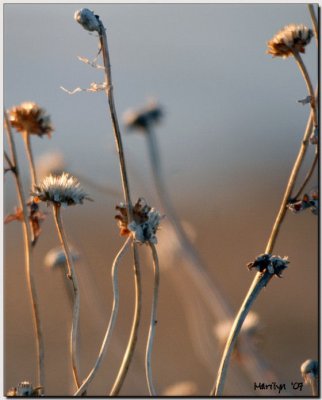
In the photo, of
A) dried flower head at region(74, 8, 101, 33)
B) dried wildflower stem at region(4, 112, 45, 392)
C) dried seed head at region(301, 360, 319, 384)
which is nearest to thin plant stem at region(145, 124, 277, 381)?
dried seed head at region(301, 360, 319, 384)

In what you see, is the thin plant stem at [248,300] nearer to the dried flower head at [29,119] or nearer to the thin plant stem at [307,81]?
the thin plant stem at [307,81]

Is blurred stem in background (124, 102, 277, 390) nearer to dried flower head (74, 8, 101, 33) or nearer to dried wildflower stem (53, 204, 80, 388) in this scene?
dried wildflower stem (53, 204, 80, 388)

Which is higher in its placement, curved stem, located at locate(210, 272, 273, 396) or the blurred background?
the blurred background

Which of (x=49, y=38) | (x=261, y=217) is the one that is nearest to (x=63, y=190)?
(x=49, y=38)

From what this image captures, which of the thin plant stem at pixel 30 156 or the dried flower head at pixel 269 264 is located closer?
the dried flower head at pixel 269 264

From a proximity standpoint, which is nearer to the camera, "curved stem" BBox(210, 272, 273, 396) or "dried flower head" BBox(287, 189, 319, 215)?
"curved stem" BBox(210, 272, 273, 396)

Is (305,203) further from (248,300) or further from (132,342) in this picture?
(132,342)

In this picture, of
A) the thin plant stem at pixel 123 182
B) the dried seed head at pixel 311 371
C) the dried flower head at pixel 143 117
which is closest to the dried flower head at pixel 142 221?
the thin plant stem at pixel 123 182

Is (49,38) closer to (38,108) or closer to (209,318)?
(38,108)
